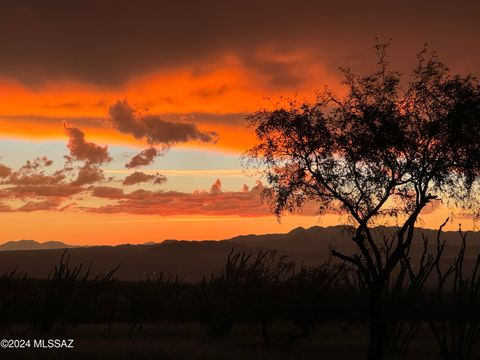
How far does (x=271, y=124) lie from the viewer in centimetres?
2320

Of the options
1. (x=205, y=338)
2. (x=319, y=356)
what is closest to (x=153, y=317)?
(x=205, y=338)

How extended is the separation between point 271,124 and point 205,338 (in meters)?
11.8

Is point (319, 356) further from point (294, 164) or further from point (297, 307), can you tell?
point (294, 164)

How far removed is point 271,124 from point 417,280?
7971mm

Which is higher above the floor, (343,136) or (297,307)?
(343,136)

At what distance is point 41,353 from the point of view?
69.3 feet

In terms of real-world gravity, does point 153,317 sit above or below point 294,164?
below

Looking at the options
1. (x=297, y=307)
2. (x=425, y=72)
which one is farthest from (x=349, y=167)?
(x=297, y=307)

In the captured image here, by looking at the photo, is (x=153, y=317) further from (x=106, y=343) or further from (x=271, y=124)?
(x=271, y=124)

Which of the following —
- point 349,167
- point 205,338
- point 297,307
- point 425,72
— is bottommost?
point 205,338

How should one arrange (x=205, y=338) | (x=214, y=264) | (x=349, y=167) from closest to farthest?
(x=349, y=167) < (x=205, y=338) < (x=214, y=264)

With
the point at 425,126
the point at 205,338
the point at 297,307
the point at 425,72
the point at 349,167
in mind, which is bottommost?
the point at 205,338

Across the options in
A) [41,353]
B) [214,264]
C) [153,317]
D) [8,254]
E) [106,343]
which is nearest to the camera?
[41,353]

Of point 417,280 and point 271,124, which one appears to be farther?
point 271,124
